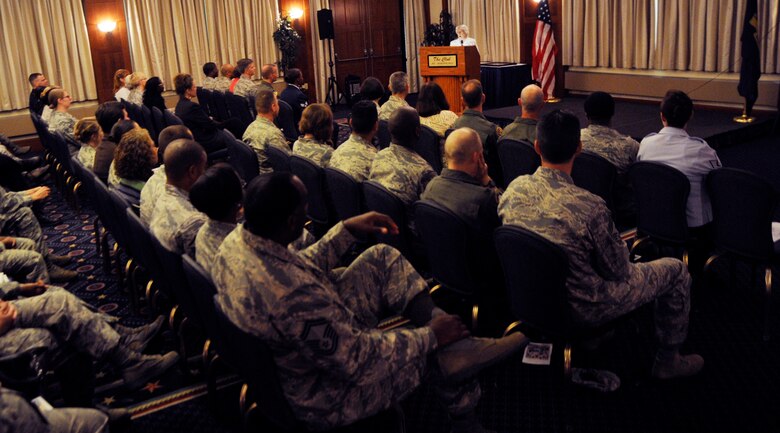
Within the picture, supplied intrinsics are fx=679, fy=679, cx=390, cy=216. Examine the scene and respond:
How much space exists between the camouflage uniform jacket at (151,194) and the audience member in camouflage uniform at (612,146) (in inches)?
103

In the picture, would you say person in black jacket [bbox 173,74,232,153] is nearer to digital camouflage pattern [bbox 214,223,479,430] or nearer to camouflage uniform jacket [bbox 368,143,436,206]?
camouflage uniform jacket [bbox 368,143,436,206]

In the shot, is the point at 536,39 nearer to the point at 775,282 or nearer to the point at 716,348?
the point at 775,282

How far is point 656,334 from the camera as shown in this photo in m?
3.15

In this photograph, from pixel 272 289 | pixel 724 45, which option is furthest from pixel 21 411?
pixel 724 45

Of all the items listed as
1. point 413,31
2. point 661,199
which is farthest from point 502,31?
point 661,199

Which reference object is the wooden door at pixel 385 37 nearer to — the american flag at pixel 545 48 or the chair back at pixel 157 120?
the american flag at pixel 545 48

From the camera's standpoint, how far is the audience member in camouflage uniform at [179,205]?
10.6ft

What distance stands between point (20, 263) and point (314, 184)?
1.90 meters

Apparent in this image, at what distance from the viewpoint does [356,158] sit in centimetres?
468

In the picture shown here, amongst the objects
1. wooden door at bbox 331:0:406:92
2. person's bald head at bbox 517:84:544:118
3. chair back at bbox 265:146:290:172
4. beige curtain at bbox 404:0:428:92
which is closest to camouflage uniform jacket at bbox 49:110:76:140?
chair back at bbox 265:146:290:172

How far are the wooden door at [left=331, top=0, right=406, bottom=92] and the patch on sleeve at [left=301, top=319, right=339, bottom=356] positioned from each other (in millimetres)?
12604

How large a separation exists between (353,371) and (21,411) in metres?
0.98

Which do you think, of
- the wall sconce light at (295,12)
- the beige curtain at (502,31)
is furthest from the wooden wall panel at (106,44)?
the beige curtain at (502,31)

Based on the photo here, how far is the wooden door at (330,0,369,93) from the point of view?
1434cm
